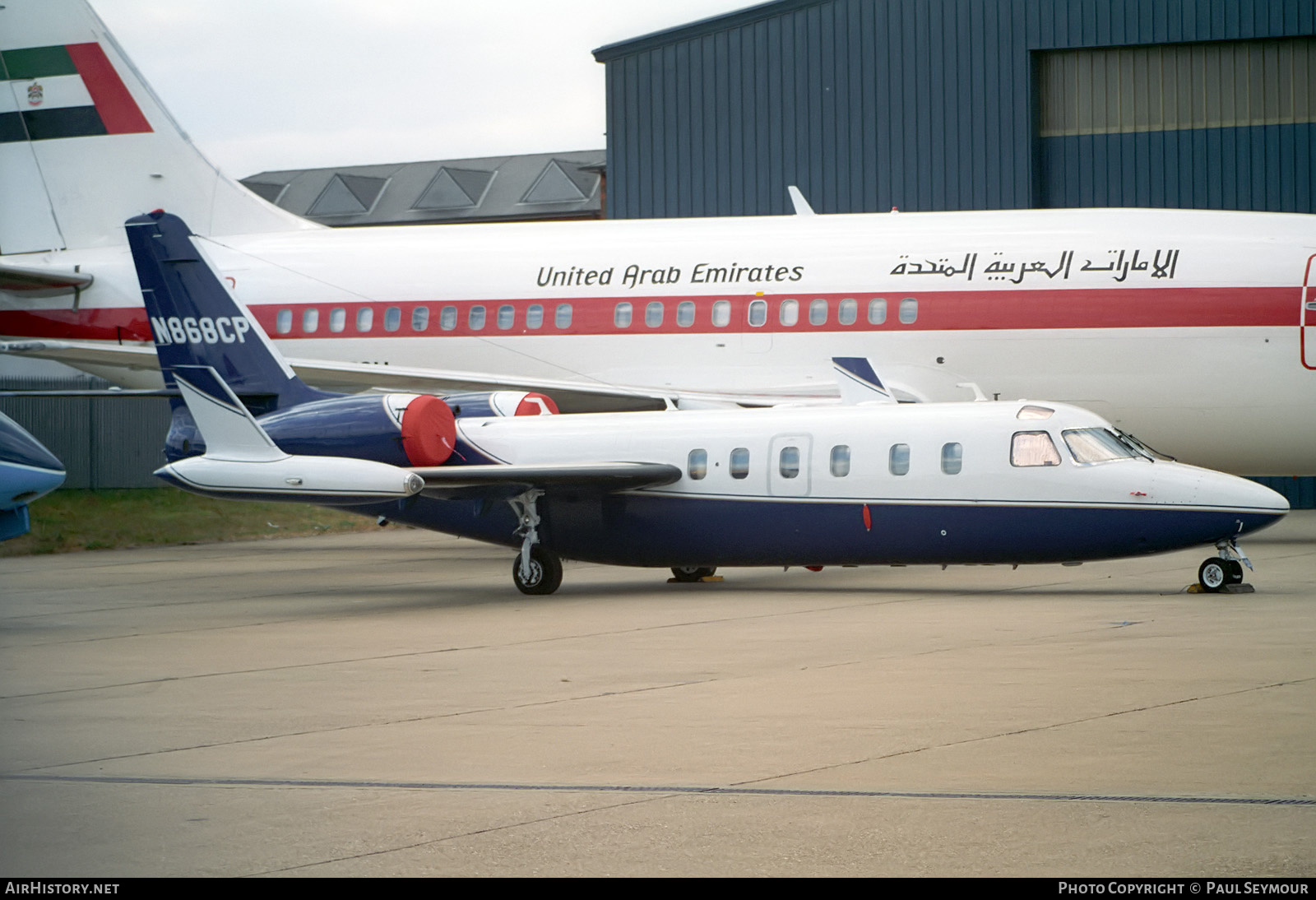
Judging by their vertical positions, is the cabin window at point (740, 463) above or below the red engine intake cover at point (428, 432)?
below

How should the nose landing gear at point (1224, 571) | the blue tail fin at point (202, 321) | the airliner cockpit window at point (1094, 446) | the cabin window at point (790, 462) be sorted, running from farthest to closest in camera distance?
the blue tail fin at point (202, 321), the cabin window at point (790, 462), the airliner cockpit window at point (1094, 446), the nose landing gear at point (1224, 571)

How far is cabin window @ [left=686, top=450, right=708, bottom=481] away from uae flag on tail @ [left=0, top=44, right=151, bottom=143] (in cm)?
1384

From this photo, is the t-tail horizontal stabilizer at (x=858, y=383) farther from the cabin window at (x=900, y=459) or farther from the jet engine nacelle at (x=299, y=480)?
the jet engine nacelle at (x=299, y=480)

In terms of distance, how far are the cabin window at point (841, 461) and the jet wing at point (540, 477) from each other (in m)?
1.74

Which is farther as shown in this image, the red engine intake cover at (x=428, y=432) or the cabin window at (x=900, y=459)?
the red engine intake cover at (x=428, y=432)

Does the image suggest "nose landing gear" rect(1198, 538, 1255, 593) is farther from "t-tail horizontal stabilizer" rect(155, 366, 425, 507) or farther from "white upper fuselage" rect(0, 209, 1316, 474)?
"t-tail horizontal stabilizer" rect(155, 366, 425, 507)

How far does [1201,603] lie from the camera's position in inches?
608

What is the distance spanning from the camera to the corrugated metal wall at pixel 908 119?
3309 centimetres

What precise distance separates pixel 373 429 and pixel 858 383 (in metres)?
5.94

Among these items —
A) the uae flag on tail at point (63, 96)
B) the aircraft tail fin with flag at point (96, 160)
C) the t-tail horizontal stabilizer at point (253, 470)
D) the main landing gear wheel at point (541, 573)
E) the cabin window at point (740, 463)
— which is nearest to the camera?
the t-tail horizontal stabilizer at point (253, 470)

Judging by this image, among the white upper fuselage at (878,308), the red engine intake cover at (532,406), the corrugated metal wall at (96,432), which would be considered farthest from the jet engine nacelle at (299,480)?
the corrugated metal wall at (96,432)

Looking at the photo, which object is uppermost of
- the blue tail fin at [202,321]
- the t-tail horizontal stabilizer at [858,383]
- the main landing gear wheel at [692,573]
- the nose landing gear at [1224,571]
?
the blue tail fin at [202,321]

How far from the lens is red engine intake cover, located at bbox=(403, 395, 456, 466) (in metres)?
19.1
